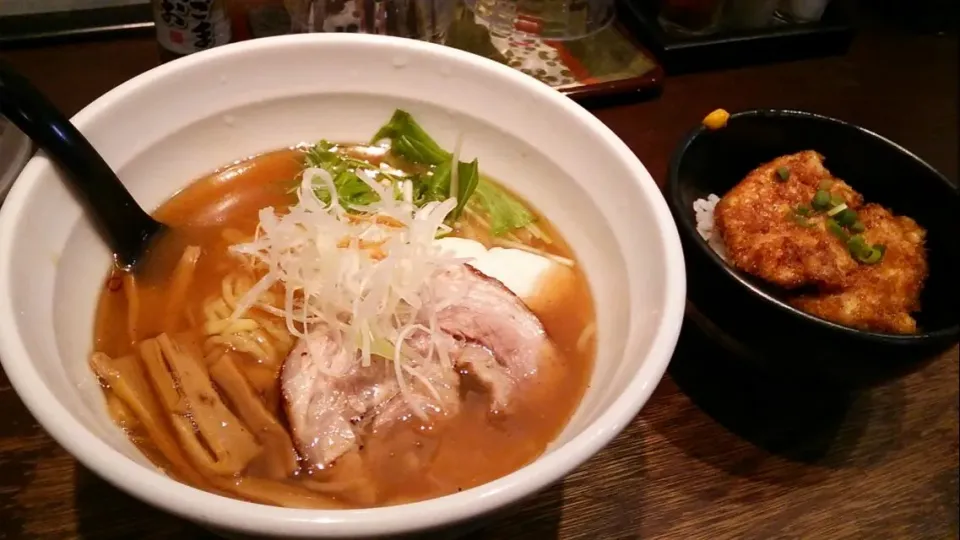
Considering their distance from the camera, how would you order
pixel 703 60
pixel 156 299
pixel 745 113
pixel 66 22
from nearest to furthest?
1. pixel 156 299
2. pixel 745 113
3. pixel 66 22
4. pixel 703 60

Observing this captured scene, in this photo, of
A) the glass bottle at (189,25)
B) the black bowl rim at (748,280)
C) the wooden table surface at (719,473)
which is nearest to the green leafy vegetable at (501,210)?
the black bowl rim at (748,280)

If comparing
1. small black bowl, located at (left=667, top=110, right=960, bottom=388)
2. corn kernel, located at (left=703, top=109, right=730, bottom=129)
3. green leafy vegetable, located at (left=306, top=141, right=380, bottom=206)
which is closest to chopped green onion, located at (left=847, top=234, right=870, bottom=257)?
small black bowl, located at (left=667, top=110, right=960, bottom=388)

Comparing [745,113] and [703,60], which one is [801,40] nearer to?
[703,60]

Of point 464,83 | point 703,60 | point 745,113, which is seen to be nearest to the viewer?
point 464,83

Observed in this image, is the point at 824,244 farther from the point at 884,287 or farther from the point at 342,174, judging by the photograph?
the point at 342,174

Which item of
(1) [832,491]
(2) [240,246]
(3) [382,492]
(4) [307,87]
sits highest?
(4) [307,87]

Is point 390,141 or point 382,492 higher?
point 390,141

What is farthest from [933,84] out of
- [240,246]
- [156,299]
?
[156,299]

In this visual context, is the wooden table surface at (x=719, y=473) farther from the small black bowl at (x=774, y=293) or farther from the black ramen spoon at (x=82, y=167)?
the black ramen spoon at (x=82, y=167)
